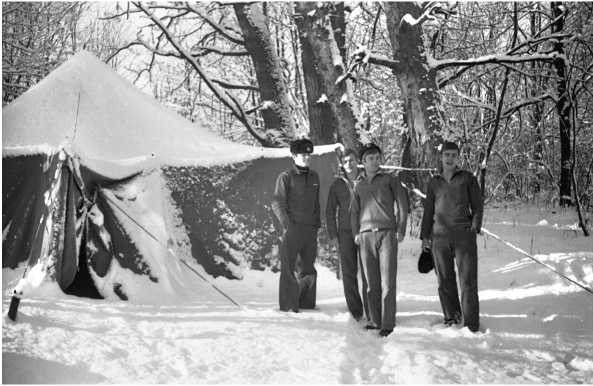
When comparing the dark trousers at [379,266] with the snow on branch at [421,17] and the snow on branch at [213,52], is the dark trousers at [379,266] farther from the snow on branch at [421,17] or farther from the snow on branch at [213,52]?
A: the snow on branch at [213,52]

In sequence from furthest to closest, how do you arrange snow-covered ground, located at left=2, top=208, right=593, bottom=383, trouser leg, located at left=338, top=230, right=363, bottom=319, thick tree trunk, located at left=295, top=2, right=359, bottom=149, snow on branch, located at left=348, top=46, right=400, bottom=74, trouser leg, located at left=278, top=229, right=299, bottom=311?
1. thick tree trunk, located at left=295, top=2, right=359, bottom=149
2. snow on branch, located at left=348, top=46, right=400, bottom=74
3. trouser leg, located at left=278, top=229, right=299, bottom=311
4. trouser leg, located at left=338, top=230, right=363, bottom=319
5. snow-covered ground, located at left=2, top=208, right=593, bottom=383

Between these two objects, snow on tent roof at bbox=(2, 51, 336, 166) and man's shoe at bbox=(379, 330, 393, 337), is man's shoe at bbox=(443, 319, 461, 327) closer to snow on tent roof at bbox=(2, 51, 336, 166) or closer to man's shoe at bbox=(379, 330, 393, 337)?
man's shoe at bbox=(379, 330, 393, 337)

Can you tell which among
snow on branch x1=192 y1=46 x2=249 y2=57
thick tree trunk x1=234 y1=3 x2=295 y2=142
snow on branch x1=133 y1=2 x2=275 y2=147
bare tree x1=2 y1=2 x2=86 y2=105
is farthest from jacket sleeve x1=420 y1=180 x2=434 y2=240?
bare tree x1=2 y1=2 x2=86 y2=105

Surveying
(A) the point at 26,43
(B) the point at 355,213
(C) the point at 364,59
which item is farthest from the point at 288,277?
(A) the point at 26,43

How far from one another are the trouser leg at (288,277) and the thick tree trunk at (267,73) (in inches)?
193

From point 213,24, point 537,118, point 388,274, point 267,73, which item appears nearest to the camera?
point 388,274

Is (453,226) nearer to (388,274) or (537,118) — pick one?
(388,274)

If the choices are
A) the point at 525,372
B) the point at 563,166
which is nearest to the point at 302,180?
the point at 525,372

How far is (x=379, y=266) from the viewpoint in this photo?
5113mm

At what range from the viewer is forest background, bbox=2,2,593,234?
8039 mm

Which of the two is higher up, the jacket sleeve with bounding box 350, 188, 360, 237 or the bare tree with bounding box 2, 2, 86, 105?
the bare tree with bounding box 2, 2, 86, 105

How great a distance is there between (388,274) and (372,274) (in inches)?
6.8

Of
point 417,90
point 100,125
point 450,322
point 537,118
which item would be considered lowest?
point 450,322

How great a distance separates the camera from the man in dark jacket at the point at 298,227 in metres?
5.71
